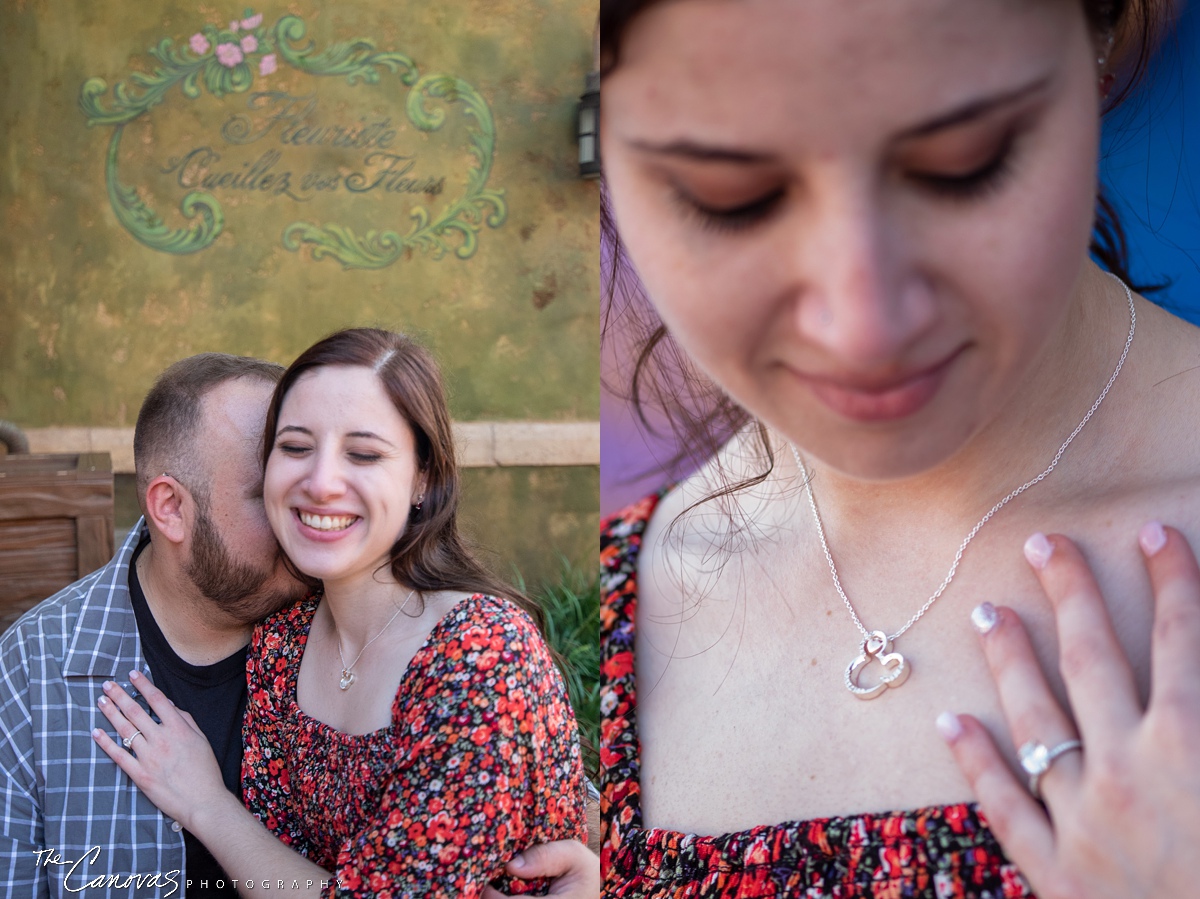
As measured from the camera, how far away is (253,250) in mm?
1168

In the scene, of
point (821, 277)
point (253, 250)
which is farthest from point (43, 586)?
point (821, 277)

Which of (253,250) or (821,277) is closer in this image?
(821,277)

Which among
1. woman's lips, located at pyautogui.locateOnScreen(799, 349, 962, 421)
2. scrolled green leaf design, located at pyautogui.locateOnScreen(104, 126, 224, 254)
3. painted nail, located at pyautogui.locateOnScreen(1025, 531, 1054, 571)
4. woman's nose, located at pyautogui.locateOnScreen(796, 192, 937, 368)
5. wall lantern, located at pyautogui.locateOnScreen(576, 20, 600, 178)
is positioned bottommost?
painted nail, located at pyautogui.locateOnScreen(1025, 531, 1054, 571)

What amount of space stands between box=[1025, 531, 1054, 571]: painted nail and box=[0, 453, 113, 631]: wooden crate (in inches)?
34.9

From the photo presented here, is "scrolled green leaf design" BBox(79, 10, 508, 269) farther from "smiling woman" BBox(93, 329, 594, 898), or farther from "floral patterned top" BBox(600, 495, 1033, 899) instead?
"floral patterned top" BBox(600, 495, 1033, 899)

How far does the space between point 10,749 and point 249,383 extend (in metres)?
0.42

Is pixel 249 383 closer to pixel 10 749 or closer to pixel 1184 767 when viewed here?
pixel 10 749

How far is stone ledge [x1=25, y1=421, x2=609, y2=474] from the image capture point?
1.05 metres

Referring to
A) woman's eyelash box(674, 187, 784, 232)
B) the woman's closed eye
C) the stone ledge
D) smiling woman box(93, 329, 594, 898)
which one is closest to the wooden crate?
the stone ledge

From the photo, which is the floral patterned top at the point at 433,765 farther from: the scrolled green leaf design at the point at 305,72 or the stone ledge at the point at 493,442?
the scrolled green leaf design at the point at 305,72

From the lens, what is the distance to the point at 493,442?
1.20m

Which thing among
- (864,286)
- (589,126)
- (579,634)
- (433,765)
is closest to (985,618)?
(864,286)

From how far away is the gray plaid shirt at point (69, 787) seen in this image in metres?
0.92

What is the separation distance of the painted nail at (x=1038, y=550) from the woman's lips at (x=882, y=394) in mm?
99
